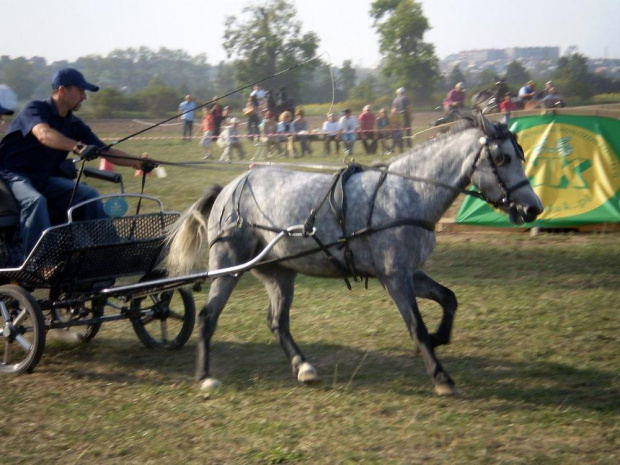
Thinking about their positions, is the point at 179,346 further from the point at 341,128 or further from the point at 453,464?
the point at 341,128

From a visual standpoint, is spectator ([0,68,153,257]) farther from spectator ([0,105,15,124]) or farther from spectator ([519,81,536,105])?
spectator ([519,81,536,105])

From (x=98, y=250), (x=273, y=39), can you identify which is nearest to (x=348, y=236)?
(x=98, y=250)

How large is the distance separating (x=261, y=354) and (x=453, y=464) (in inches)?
105

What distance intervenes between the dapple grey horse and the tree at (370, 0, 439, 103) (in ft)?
97.5

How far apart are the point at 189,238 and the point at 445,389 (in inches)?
88.4

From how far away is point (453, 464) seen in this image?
4.32m

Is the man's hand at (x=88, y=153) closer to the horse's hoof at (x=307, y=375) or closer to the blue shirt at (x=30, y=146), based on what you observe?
the blue shirt at (x=30, y=146)

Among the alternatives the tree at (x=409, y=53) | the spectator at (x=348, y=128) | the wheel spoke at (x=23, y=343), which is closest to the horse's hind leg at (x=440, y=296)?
the wheel spoke at (x=23, y=343)

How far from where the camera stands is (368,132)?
19.9m

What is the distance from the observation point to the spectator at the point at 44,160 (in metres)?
6.27

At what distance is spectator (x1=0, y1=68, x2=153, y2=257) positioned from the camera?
247 inches

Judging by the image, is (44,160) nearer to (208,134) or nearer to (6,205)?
(6,205)

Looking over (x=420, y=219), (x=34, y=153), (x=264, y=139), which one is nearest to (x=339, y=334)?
(x=420, y=219)

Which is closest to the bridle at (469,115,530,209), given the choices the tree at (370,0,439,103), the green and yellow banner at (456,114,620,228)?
the green and yellow banner at (456,114,620,228)
